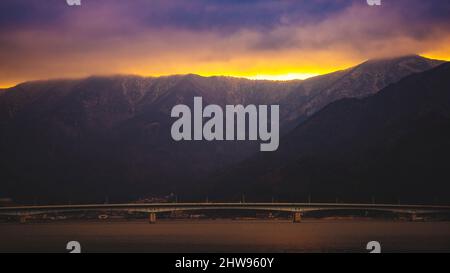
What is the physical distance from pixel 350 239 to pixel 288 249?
31421 millimetres
